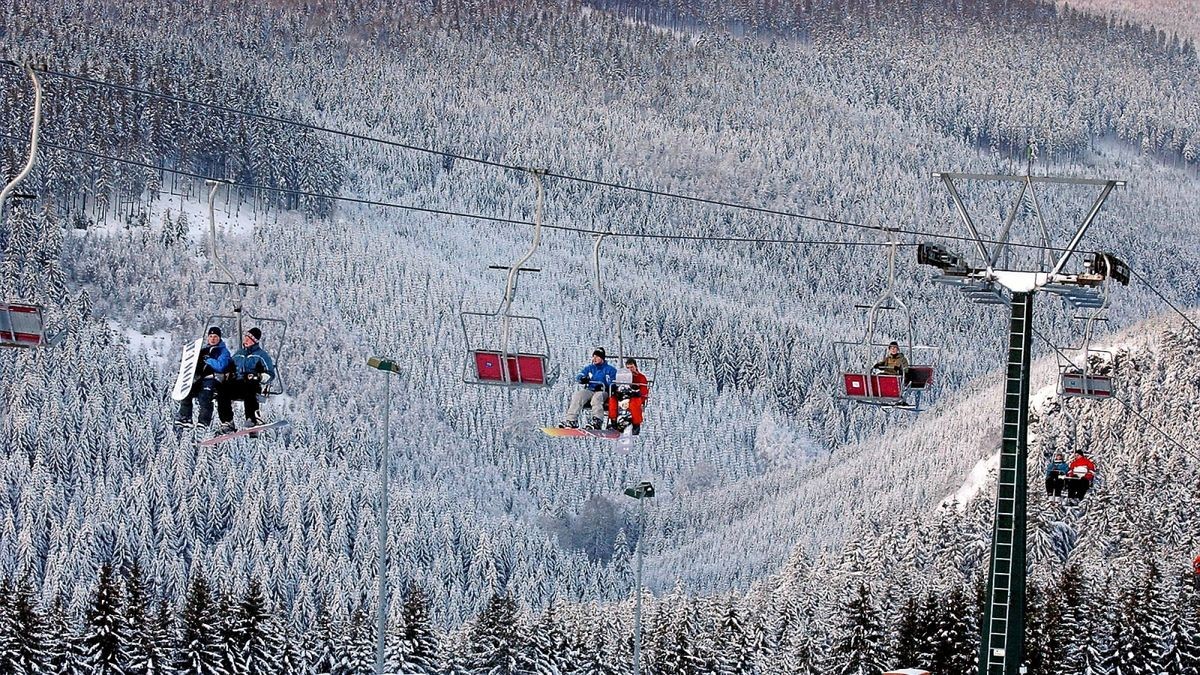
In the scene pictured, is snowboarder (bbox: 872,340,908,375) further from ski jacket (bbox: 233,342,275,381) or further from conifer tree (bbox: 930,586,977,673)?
conifer tree (bbox: 930,586,977,673)

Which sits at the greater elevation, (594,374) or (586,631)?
(594,374)

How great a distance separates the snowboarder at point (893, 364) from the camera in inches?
1570

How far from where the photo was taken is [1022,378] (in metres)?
40.8

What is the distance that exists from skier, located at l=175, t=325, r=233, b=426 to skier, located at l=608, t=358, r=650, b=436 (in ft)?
22.4

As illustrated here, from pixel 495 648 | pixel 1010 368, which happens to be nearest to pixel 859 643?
pixel 495 648

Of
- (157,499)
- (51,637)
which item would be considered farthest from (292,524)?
(51,637)

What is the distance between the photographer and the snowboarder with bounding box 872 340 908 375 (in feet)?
131

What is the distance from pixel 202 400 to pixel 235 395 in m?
0.54

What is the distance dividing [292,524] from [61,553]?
68.7 ft

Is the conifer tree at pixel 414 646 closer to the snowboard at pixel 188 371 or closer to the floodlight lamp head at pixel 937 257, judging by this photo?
the floodlight lamp head at pixel 937 257

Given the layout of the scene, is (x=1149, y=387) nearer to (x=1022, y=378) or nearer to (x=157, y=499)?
(x=157, y=499)

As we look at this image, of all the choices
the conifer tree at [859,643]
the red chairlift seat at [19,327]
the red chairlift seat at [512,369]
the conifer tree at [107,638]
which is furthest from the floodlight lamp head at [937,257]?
the conifer tree at [107,638]

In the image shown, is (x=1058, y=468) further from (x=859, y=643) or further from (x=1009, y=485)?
(x=859, y=643)

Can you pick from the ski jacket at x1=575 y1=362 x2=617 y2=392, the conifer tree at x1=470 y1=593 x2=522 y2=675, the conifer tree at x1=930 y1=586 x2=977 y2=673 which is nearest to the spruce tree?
the conifer tree at x1=470 y1=593 x2=522 y2=675
